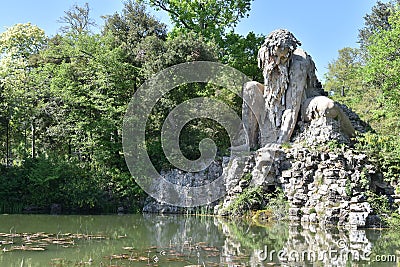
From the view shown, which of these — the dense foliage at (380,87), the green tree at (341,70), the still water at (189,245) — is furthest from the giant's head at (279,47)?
the green tree at (341,70)

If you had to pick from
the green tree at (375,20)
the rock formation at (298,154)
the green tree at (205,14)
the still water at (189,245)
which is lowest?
the still water at (189,245)

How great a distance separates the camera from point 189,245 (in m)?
7.46

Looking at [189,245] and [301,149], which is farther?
[301,149]

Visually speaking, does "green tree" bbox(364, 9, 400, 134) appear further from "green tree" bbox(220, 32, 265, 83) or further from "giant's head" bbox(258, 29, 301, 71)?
"green tree" bbox(220, 32, 265, 83)

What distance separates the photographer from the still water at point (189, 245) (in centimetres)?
612

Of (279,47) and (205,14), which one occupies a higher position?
(205,14)

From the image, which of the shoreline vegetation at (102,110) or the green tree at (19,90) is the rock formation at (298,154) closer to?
the shoreline vegetation at (102,110)

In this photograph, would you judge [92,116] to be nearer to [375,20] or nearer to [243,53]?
[243,53]

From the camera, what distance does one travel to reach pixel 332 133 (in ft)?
39.8

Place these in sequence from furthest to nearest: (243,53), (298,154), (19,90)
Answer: (243,53) → (19,90) → (298,154)

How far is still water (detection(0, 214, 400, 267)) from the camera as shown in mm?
6125

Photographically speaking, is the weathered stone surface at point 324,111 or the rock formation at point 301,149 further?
the weathered stone surface at point 324,111

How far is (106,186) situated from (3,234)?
6.36m

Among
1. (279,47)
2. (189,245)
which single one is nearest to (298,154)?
(279,47)
